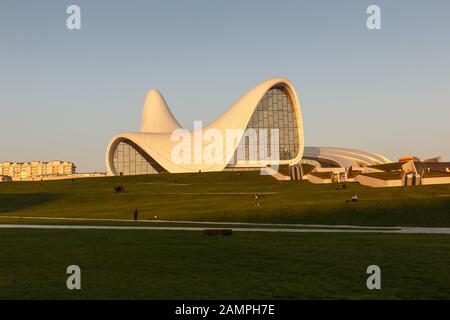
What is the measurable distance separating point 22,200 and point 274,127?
196 ft

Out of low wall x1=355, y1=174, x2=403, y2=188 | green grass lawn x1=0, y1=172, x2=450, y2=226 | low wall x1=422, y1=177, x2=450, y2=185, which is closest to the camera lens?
green grass lawn x1=0, y1=172, x2=450, y2=226

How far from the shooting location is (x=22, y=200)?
181 ft

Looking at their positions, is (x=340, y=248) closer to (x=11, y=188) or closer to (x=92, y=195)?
(x=92, y=195)

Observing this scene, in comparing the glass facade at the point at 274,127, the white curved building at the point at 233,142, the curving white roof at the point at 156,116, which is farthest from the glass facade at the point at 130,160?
the glass facade at the point at 274,127

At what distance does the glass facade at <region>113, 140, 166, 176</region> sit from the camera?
343 ft

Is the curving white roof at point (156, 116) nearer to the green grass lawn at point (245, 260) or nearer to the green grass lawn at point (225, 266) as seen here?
the green grass lawn at point (245, 260)

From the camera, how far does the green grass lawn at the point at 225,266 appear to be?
35.4ft

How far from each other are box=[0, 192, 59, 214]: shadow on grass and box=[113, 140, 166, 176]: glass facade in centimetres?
4577

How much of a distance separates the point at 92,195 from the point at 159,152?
150 feet

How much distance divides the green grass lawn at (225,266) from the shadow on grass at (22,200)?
30490 mm

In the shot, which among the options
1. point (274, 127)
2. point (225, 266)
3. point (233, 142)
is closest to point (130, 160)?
point (233, 142)

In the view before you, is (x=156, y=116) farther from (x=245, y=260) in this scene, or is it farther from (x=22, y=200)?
(x=245, y=260)

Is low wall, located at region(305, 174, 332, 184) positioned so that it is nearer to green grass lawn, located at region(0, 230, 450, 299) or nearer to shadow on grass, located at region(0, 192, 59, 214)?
shadow on grass, located at region(0, 192, 59, 214)

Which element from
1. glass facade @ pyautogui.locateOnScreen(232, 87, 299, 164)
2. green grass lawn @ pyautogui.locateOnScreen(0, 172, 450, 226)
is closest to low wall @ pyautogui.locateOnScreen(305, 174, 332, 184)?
green grass lawn @ pyautogui.locateOnScreen(0, 172, 450, 226)
